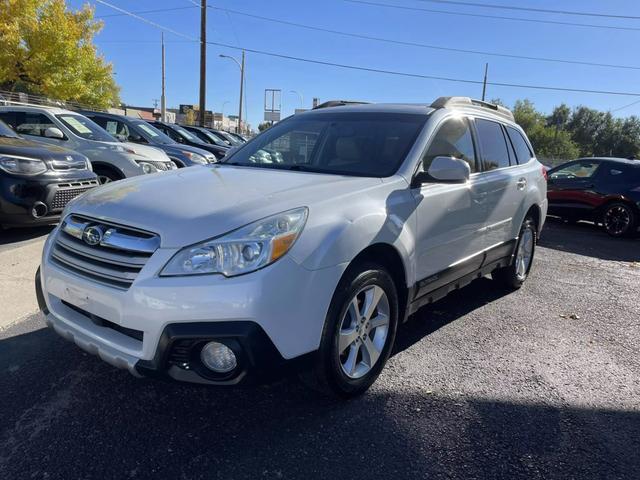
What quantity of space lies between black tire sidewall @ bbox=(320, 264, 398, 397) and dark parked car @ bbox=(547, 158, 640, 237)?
29.2ft

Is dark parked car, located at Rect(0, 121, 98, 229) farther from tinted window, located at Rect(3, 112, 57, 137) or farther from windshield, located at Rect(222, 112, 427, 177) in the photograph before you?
windshield, located at Rect(222, 112, 427, 177)

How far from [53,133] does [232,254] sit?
6900mm

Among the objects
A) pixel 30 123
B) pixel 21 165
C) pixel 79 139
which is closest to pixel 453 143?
pixel 21 165

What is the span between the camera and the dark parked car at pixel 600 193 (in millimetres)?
10055

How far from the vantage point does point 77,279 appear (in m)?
2.64

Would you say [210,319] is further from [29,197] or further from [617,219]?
[617,219]

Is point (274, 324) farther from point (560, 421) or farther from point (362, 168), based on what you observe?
point (560, 421)

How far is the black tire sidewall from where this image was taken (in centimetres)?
265

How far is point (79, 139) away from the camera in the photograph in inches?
320

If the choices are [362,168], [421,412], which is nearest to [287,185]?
[362,168]

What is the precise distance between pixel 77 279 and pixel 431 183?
223 centimetres

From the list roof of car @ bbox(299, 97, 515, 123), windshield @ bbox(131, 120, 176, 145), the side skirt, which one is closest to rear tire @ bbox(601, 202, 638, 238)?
the side skirt

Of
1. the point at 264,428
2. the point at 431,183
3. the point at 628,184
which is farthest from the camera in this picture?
the point at 628,184

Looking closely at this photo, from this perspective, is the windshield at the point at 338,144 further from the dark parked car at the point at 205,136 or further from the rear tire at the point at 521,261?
the dark parked car at the point at 205,136
